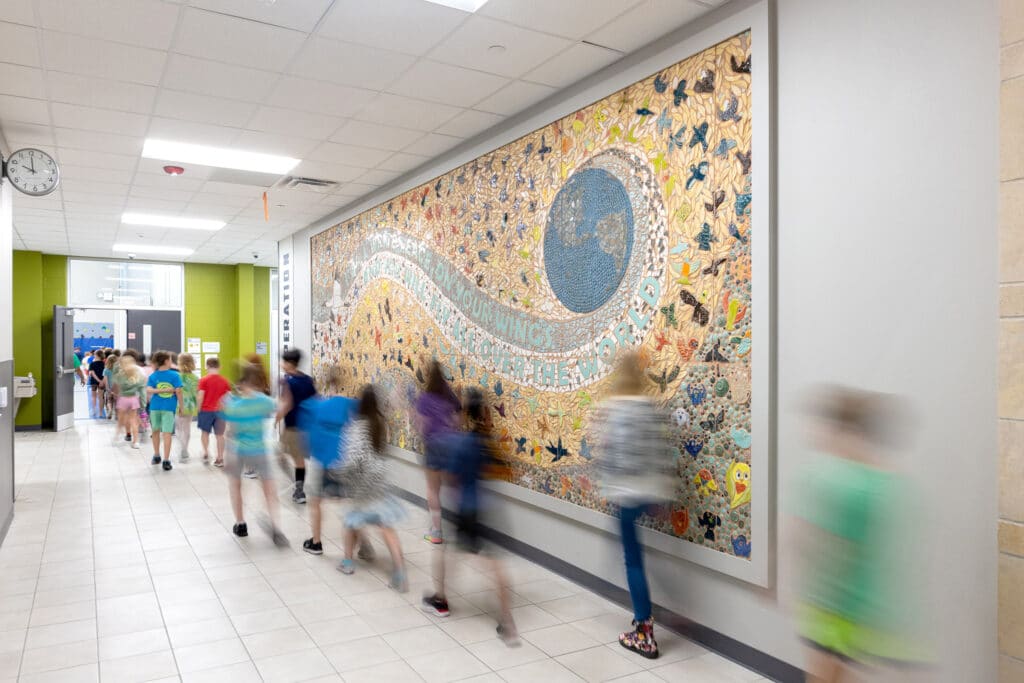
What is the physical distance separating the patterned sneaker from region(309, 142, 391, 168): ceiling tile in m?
4.56

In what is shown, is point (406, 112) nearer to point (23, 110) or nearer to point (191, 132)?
point (191, 132)

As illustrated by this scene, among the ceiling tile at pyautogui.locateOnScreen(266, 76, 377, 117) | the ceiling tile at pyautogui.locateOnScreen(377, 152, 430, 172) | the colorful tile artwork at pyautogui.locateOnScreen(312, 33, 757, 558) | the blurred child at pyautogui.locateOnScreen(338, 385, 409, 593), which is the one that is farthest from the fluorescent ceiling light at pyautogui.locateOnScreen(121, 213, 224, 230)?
the blurred child at pyautogui.locateOnScreen(338, 385, 409, 593)

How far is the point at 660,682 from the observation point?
319 cm

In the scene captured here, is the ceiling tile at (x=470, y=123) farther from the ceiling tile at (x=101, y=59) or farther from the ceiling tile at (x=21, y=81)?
the ceiling tile at (x=21, y=81)

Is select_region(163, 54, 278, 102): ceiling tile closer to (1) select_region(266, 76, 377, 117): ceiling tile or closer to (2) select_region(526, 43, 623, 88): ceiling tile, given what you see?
(1) select_region(266, 76, 377, 117): ceiling tile

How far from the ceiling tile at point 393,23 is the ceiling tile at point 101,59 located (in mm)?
1172

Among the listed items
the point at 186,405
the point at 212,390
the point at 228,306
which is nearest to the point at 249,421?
the point at 212,390

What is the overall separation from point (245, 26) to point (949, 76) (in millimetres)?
3410

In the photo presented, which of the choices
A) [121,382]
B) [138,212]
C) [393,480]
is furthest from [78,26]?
[121,382]

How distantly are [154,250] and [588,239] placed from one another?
10.7m

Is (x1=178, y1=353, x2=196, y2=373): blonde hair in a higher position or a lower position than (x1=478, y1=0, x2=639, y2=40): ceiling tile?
lower

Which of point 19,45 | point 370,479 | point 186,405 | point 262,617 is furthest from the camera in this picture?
point 186,405

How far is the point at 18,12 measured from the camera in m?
3.41

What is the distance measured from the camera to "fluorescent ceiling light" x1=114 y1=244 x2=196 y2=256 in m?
11.8
